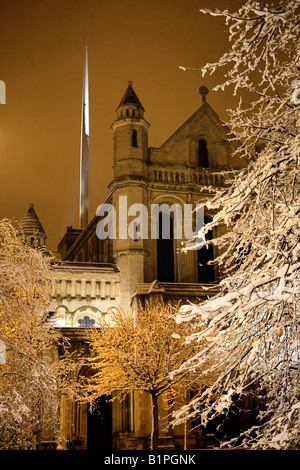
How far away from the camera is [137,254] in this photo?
1287 inches

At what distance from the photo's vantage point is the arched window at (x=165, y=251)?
113 ft

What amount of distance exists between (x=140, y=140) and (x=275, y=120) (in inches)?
1105

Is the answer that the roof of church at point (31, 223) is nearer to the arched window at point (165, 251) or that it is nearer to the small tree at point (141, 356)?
the arched window at point (165, 251)

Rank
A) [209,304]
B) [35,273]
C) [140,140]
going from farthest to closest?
[140,140] → [35,273] → [209,304]

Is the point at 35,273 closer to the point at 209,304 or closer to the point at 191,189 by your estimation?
the point at 209,304

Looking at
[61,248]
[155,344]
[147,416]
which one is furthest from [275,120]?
[61,248]

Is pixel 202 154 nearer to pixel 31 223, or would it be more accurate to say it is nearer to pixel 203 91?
pixel 203 91

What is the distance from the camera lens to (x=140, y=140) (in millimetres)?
35219
